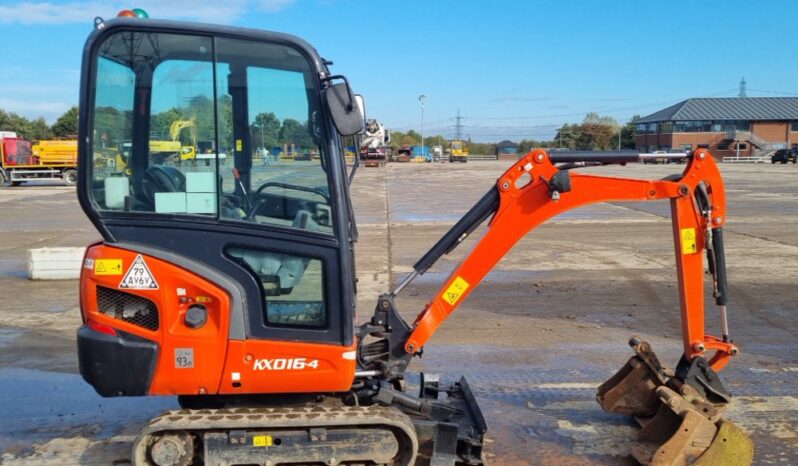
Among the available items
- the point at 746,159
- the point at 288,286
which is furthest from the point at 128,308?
the point at 746,159

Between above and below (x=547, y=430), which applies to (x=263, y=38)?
above

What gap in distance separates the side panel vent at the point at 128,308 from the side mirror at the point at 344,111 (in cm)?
149

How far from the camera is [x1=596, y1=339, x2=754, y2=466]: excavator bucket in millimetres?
4340

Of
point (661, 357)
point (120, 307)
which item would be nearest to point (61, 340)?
point (120, 307)

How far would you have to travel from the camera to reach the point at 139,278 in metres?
3.92

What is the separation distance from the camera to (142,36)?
3926mm

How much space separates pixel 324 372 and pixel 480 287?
260 inches

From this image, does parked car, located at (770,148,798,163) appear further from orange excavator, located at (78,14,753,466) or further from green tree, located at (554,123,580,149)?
orange excavator, located at (78,14,753,466)

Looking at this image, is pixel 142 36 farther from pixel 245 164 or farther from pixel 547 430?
pixel 547 430

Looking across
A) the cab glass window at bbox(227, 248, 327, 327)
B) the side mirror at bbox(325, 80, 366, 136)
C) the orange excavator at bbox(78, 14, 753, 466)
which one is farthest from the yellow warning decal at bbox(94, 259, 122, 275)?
the side mirror at bbox(325, 80, 366, 136)

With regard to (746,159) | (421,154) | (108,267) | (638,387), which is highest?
(421,154)

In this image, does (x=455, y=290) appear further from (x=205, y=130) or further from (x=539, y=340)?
(x=539, y=340)

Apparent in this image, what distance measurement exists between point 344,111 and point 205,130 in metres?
0.84

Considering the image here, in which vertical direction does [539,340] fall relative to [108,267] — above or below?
below
